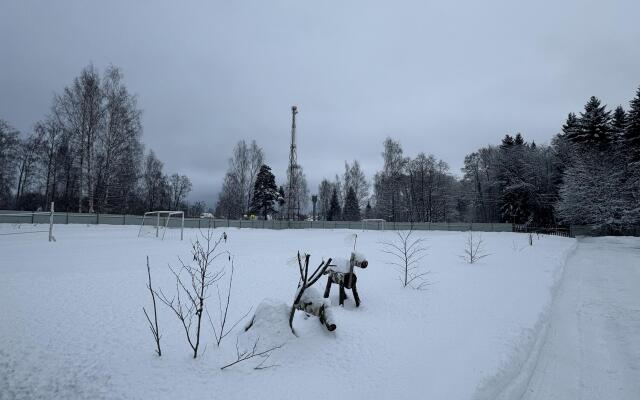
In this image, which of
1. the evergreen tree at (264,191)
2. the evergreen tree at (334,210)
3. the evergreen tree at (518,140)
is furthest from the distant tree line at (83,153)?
the evergreen tree at (518,140)

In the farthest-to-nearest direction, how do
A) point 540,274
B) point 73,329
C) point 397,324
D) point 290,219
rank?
point 290,219 → point 540,274 → point 397,324 → point 73,329

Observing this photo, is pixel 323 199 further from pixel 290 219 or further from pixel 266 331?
pixel 266 331

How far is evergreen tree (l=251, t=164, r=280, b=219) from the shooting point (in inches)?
1690

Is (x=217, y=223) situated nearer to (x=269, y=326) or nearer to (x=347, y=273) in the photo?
(x=347, y=273)

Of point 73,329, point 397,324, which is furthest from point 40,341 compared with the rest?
point 397,324

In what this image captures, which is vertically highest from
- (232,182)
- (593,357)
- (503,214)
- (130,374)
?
(232,182)

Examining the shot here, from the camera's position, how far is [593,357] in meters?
4.00

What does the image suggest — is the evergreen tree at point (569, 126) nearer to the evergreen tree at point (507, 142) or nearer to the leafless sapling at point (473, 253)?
the evergreen tree at point (507, 142)

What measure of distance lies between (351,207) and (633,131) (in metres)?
33.6

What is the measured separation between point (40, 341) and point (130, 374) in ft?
4.04

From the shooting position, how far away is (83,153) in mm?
20172

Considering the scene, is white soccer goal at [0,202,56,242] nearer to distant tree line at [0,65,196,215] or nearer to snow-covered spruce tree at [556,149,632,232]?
distant tree line at [0,65,196,215]

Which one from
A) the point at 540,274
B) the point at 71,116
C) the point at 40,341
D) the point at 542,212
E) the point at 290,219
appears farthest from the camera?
the point at 542,212

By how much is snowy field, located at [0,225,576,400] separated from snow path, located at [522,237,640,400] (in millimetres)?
256
